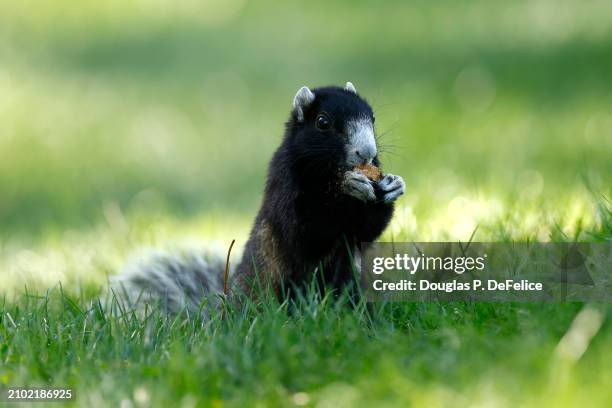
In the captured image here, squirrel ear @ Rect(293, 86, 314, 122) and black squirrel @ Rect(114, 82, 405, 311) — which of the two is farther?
squirrel ear @ Rect(293, 86, 314, 122)

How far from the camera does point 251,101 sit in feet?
43.1

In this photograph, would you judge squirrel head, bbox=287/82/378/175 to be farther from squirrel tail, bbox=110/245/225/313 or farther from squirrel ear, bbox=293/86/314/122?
squirrel tail, bbox=110/245/225/313

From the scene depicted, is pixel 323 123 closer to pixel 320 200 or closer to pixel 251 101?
pixel 320 200

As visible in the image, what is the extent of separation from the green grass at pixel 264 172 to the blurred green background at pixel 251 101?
4 centimetres

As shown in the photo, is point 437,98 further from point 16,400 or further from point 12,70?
point 16,400

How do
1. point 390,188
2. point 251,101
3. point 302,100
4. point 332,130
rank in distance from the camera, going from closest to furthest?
point 390,188 → point 332,130 → point 302,100 → point 251,101

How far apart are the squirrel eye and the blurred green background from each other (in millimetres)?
1344

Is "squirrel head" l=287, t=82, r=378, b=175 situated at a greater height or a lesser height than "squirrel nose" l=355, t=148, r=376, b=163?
greater

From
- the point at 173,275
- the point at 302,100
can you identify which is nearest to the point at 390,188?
the point at 302,100

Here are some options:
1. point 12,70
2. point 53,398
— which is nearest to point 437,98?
point 12,70

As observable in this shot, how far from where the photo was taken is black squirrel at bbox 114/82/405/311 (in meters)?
5.13

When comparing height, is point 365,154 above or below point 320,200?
above

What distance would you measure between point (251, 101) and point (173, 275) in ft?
22.2

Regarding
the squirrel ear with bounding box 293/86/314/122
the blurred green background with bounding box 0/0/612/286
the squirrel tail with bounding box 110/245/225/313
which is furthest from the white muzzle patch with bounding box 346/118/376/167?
the squirrel tail with bounding box 110/245/225/313
